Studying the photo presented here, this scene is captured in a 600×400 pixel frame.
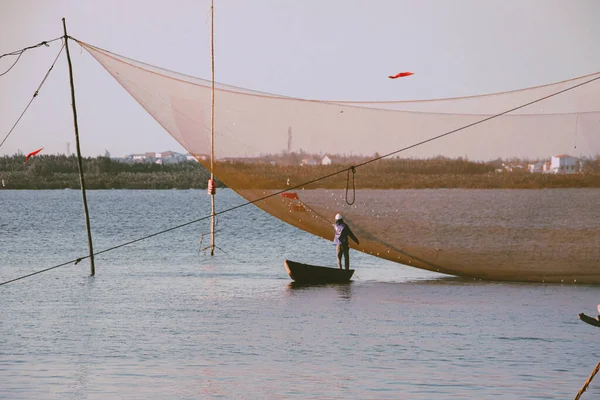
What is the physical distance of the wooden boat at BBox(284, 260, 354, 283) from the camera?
23.0 metres

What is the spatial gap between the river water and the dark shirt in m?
1.28

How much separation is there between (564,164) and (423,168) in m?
2.55

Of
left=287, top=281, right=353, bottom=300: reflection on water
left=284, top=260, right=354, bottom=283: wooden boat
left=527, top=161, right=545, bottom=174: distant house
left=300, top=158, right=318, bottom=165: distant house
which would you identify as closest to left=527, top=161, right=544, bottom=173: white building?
left=527, top=161, right=545, bottom=174: distant house

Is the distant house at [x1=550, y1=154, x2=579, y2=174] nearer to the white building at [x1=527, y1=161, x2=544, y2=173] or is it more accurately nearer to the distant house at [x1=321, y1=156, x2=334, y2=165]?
the white building at [x1=527, y1=161, x2=544, y2=173]

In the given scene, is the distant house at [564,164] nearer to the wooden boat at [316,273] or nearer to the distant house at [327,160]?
the distant house at [327,160]

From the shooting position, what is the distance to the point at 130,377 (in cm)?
1334

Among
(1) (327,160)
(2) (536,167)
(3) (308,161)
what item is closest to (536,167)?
(2) (536,167)

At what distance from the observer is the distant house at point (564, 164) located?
19.2 meters

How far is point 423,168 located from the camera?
64.4 feet

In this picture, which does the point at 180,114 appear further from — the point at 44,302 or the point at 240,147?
the point at 44,302

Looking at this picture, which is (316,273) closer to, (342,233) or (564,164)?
(342,233)

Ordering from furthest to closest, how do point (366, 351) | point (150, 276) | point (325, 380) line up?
1. point (150, 276)
2. point (366, 351)
3. point (325, 380)

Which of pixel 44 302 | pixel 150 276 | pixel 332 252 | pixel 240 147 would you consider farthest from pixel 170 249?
pixel 240 147

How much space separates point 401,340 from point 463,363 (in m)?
2.06
